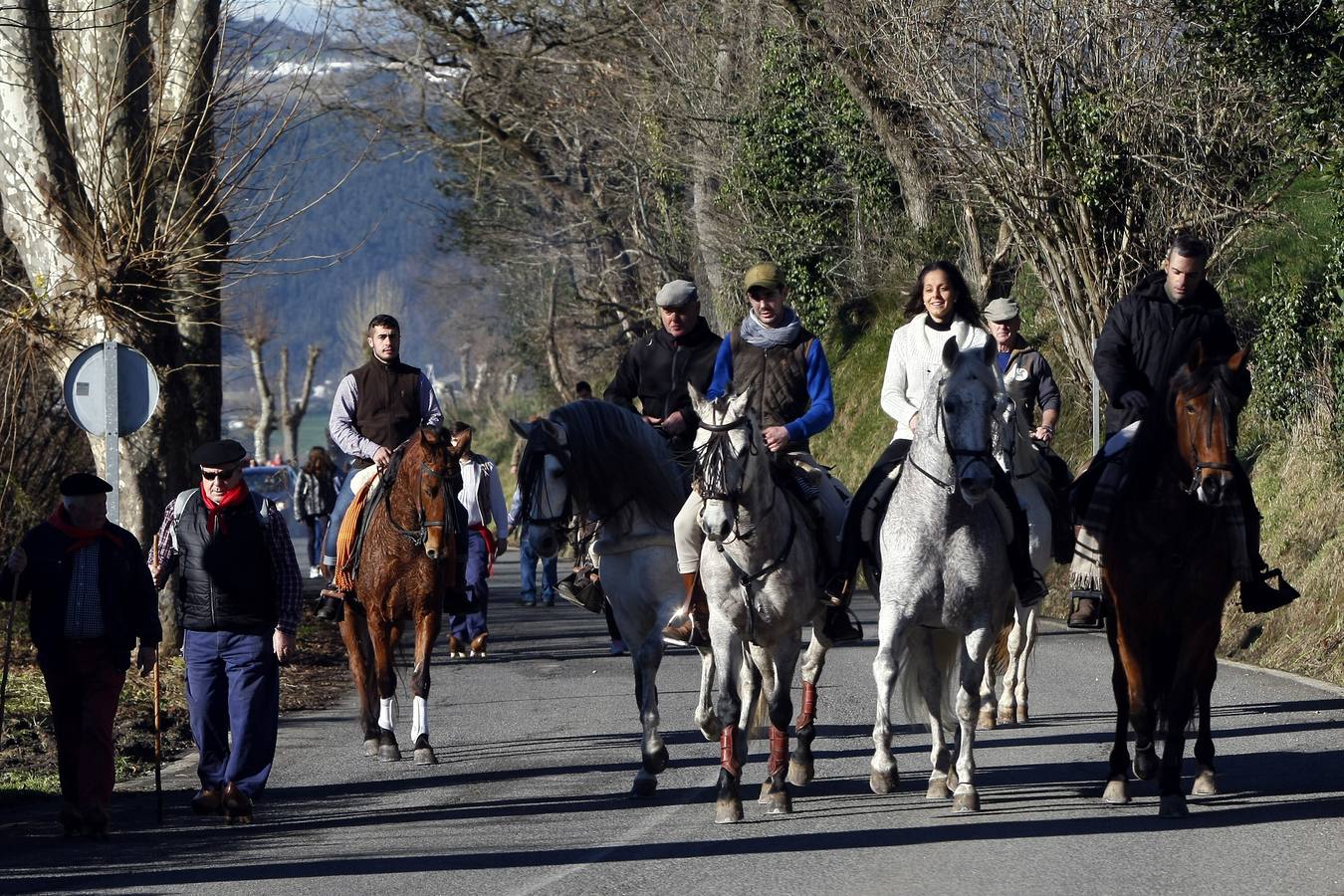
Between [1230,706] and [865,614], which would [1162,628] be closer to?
[1230,706]

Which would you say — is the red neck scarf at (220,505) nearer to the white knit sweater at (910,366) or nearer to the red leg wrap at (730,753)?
the red leg wrap at (730,753)

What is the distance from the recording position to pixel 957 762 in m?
9.39

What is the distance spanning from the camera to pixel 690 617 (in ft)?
33.9

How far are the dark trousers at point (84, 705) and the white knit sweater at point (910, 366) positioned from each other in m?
4.50

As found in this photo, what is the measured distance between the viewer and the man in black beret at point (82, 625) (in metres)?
9.71

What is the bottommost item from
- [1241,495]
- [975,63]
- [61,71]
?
[1241,495]

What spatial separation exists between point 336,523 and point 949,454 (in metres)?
5.48

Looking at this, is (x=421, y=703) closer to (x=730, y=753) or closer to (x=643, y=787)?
(x=643, y=787)

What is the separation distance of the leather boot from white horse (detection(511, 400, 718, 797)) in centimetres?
8

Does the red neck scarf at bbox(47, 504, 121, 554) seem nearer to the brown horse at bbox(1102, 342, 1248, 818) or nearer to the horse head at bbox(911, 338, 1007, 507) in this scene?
the horse head at bbox(911, 338, 1007, 507)

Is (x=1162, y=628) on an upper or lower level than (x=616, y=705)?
upper

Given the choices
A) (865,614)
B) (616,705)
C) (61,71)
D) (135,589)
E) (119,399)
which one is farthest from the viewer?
(865,614)

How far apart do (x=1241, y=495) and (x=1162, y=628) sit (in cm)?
83

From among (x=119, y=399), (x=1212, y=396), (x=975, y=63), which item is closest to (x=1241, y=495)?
(x=1212, y=396)
